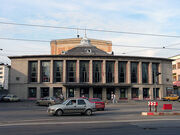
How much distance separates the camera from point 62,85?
52.9 meters

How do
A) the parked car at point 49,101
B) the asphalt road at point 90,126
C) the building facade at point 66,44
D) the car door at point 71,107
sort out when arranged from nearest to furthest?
the asphalt road at point 90,126 → the car door at point 71,107 → the parked car at point 49,101 → the building facade at point 66,44

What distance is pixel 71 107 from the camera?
21297 mm

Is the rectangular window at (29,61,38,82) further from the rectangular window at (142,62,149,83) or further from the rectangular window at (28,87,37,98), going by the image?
the rectangular window at (142,62,149,83)

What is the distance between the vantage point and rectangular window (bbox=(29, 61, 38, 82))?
2127 inches

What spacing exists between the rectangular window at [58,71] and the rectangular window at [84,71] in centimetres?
457

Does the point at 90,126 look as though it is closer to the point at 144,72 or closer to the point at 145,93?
the point at 145,93

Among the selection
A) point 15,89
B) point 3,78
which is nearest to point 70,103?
point 15,89

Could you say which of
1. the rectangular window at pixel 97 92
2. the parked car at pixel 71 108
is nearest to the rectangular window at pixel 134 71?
the rectangular window at pixel 97 92

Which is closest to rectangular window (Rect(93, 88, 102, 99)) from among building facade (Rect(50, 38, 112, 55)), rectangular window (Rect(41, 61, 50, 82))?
rectangular window (Rect(41, 61, 50, 82))

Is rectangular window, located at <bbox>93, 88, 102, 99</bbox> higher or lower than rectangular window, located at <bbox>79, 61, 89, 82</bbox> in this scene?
lower

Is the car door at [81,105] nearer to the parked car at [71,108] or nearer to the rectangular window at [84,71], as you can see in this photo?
the parked car at [71,108]

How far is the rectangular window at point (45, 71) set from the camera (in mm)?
53725

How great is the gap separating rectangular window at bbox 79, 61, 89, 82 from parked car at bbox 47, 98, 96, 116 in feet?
105

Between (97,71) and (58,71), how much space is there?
8998 mm
